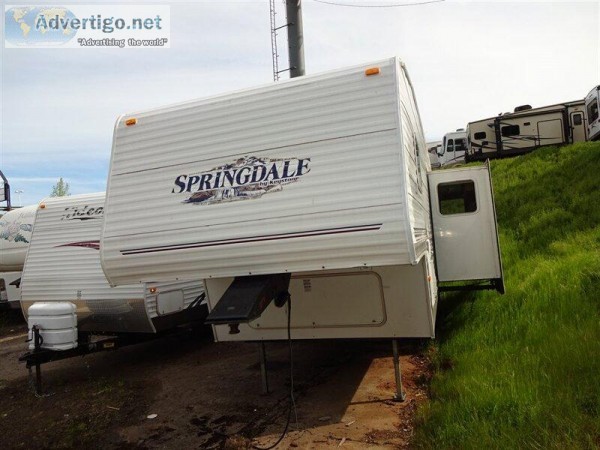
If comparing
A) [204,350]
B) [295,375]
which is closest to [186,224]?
[295,375]

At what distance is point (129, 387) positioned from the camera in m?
6.31

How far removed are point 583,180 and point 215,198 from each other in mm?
10682

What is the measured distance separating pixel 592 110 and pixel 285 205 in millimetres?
16547

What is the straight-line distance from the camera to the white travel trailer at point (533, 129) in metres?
18.8

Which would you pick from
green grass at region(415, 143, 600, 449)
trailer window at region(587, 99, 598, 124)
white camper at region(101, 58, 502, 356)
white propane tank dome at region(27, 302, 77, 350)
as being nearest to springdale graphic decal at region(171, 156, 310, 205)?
white camper at region(101, 58, 502, 356)

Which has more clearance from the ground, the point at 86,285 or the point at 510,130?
the point at 510,130

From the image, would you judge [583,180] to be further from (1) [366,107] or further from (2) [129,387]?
(2) [129,387]

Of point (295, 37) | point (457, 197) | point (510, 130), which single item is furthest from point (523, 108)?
point (457, 197)

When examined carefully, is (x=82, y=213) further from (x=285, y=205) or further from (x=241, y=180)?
(x=285, y=205)

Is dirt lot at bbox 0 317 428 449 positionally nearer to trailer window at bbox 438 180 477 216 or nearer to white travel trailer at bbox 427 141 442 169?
trailer window at bbox 438 180 477 216

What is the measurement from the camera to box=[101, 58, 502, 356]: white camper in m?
3.76

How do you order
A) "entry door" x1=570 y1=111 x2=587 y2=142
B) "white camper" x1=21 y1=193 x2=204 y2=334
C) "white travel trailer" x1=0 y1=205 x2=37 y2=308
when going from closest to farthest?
"white camper" x1=21 y1=193 x2=204 y2=334
"white travel trailer" x1=0 y1=205 x2=37 y2=308
"entry door" x1=570 y1=111 x2=587 y2=142

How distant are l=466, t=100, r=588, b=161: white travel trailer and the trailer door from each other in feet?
47.4

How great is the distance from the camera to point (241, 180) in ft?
13.9
